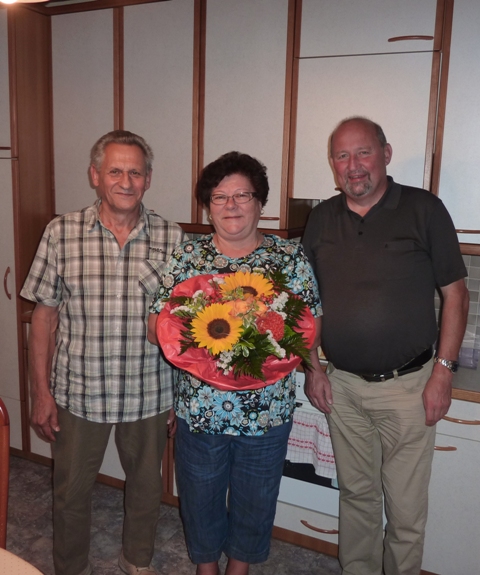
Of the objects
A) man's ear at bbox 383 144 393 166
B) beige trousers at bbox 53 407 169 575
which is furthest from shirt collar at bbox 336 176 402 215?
beige trousers at bbox 53 407 169 575

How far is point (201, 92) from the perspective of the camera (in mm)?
2467

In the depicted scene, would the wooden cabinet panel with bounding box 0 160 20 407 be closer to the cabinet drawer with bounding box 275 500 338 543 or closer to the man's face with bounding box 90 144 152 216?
the man's face with bounding box 90 144 152 216

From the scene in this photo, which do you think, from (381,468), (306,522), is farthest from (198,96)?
(306,522)

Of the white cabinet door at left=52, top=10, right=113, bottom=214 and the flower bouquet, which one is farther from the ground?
the white cabinet door at left=52, top=10, right=113, bottom=214

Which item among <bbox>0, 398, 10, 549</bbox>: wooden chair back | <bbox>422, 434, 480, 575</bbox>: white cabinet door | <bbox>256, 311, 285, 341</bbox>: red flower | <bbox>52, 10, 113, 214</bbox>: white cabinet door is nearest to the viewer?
<bbox>0, 398, 10, 549</bbox>: wooden chair back

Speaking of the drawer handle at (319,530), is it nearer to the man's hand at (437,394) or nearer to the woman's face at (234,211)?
the man's hand at (437,394)

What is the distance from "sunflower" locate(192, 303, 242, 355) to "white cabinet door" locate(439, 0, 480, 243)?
1.16 meters

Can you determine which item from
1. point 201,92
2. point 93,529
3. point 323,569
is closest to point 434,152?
point 201,92

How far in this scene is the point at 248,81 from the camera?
2369 mm

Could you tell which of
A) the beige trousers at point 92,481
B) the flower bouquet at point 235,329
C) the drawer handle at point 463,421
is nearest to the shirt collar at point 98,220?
the flower bouquet at point 235,329

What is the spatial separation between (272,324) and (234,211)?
0.44 meters

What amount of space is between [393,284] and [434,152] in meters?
0.62

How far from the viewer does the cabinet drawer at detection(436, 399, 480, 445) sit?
6.52 feet

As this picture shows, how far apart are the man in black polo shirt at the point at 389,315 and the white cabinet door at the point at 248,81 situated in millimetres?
519
